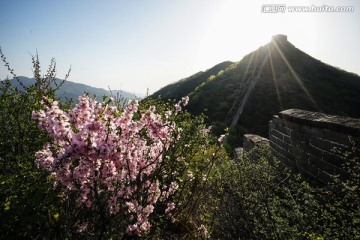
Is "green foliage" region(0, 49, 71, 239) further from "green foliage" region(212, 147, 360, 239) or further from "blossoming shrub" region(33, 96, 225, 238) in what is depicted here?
"green foliage" region(212, 147, 360, 239)

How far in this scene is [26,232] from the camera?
10.3 feet

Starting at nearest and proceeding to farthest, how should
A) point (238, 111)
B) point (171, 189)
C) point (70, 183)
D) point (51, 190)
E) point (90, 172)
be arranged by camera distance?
point (90, 172) < point (70, 183) < point (51, 190) < point (171, 189) < point (238, 111)

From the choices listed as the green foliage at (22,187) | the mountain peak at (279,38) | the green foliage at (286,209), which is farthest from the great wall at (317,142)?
the mountain peak at (279,38)

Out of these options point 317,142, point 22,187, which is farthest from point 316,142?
point 22,187

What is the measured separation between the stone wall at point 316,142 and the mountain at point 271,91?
355 inches

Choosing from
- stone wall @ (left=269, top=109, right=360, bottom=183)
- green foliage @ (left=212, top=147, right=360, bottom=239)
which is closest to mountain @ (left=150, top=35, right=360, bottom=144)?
stone wall @ (left=269, top=109, right=360, bottom=183)

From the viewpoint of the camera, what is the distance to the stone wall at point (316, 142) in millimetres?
3710

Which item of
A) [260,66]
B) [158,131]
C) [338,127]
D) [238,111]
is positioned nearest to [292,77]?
[260,66]

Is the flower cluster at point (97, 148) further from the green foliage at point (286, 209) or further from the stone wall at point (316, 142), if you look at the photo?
the stone wall at point (316, 142)

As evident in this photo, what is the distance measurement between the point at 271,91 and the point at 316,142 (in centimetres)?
1584

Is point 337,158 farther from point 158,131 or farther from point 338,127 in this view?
point 158,131

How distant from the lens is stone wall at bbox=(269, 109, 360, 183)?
3710 millimetres

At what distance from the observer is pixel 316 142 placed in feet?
14.8

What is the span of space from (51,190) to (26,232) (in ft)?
1.97
